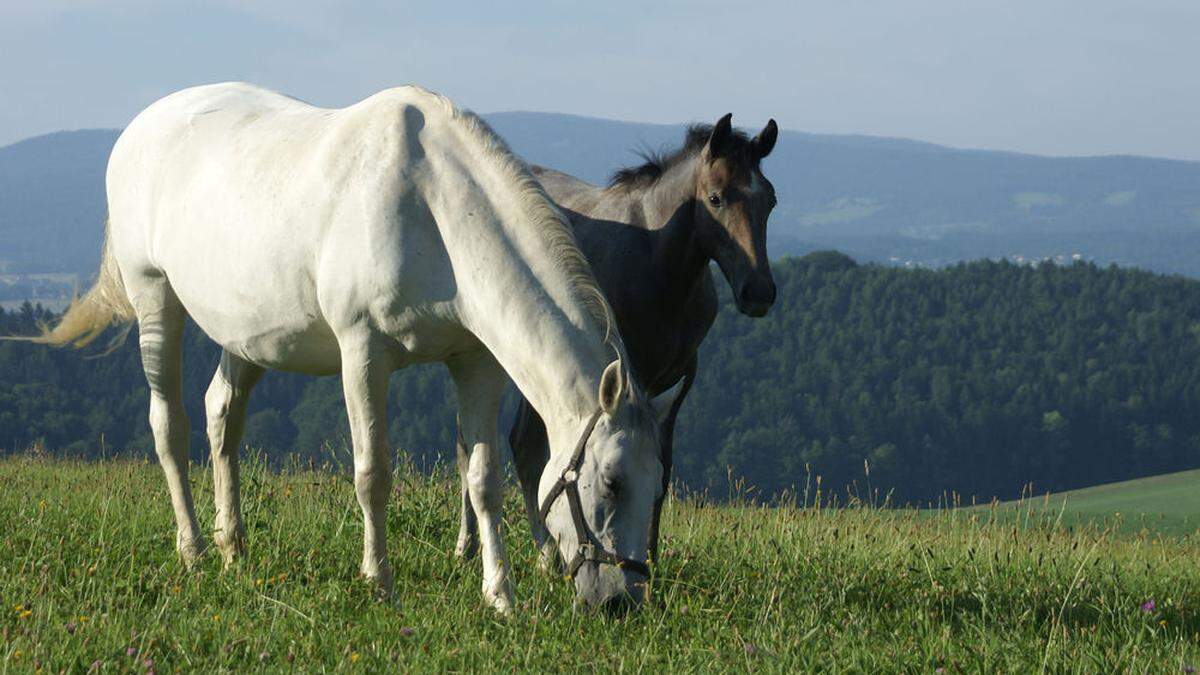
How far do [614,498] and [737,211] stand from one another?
7.23ft

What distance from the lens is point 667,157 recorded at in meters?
7.40

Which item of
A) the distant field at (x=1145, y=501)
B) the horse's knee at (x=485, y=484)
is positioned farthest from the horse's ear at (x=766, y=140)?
the distant field at (x=1145, y=501)

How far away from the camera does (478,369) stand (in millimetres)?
6219

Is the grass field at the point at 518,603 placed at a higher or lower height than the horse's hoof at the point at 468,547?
higher

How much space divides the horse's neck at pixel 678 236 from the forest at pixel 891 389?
178 feet

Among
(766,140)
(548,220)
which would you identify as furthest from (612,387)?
(766,140)

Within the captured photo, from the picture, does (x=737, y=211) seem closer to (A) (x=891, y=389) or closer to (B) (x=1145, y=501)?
(B) (x=1145, y=501)

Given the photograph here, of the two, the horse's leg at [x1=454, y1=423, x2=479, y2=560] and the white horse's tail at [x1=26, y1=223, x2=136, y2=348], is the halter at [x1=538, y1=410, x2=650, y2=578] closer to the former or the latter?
the horse's leg at [x1=454, y1=423, x2=479, y2=560]

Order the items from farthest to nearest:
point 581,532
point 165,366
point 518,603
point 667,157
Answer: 1. point 667,157
2. point 165,366
3. point 518,603
4. point 581,532

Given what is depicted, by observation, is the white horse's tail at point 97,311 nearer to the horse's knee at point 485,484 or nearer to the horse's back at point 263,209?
the horse's back at point 263,209

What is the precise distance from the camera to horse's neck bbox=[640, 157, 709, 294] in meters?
7.07

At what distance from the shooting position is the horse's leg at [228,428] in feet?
23.2

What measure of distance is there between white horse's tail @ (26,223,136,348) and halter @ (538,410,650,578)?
3.67 metres

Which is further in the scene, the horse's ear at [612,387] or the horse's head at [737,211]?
the horse's head at [737,211]
